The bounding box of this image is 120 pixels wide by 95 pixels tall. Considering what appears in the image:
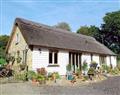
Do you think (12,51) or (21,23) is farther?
(12,51)

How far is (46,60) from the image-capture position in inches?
931

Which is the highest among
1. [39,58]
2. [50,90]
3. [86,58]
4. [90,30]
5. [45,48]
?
[90,30]

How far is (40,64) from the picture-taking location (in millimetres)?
22984

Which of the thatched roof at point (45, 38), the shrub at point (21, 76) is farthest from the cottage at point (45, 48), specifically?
the shrub at point (21, 76)

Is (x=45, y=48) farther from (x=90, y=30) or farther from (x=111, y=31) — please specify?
(x=90, y=30)

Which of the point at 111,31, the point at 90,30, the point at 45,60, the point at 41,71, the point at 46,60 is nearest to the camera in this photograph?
the point at 41,71

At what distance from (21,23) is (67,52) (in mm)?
6428

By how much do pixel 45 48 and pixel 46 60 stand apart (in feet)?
4.22

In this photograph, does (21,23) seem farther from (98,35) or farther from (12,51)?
(98,35)

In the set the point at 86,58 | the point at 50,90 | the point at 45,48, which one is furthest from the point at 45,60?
the point at 50,90

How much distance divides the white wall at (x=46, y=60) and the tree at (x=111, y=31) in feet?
107

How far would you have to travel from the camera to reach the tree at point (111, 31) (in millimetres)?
55688

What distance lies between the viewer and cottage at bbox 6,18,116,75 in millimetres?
22797

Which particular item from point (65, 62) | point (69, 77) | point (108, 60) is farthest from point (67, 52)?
point (108, 60)
